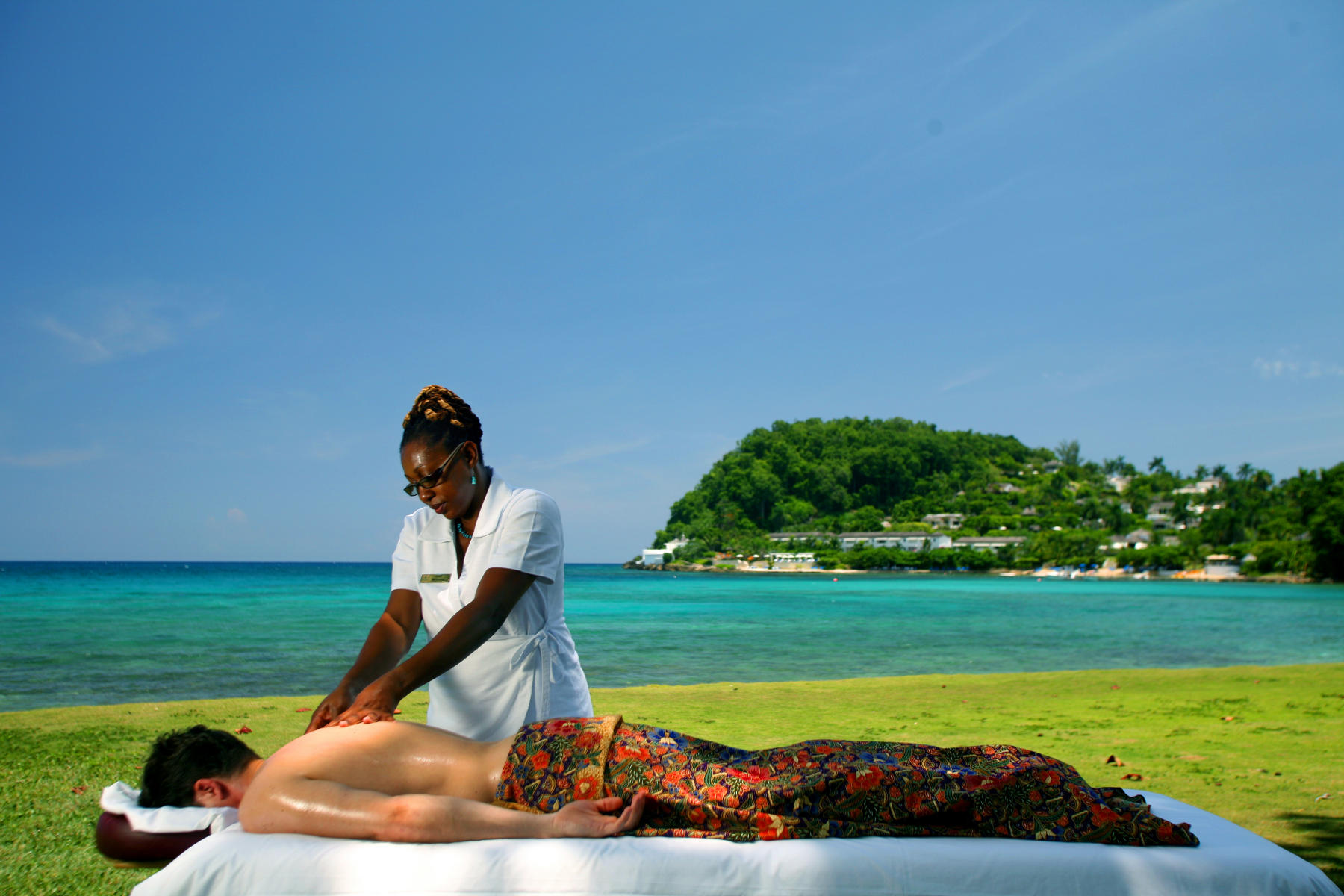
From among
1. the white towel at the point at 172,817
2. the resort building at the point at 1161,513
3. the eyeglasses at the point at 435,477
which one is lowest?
the white towel at the point at 172,817

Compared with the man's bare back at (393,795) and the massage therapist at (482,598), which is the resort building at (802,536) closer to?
the massage therapist at (482,598)

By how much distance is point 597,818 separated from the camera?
2.02 metres

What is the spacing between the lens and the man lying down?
2008mm

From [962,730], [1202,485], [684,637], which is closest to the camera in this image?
[962,730]

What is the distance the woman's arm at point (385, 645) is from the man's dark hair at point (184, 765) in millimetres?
240

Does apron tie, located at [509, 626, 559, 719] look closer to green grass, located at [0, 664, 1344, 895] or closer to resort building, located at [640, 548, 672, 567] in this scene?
green grass, located at [0, 664, 1344, 895]

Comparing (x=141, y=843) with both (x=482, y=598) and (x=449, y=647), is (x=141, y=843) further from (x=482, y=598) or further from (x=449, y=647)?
(x=482, y=598)

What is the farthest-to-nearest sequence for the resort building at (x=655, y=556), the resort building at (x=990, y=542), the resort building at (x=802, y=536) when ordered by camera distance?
the resort building at (x=655, y=556), the resort building at (x=802, y=536), the resort building at (x=990, y=542)

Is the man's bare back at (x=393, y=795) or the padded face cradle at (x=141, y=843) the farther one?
the padded face cradle at (x=141, y=843)

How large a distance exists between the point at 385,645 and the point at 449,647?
490 millimetres

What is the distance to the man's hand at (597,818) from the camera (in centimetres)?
199

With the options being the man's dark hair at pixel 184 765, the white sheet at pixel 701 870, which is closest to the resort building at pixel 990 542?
the white sheet at pixel 701 870

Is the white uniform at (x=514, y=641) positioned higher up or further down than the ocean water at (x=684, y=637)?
higher up

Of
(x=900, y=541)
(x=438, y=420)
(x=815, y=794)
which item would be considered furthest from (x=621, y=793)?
(x=900, y=541)
